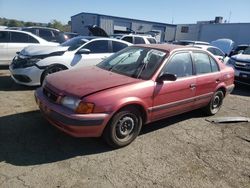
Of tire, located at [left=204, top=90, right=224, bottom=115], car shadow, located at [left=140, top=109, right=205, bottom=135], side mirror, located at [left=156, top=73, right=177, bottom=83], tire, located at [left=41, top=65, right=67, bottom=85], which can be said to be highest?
side mirror, located at [left=156, top=73, right=177, bottom=83]

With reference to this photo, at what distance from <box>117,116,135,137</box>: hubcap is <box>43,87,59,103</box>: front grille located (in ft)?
3.32

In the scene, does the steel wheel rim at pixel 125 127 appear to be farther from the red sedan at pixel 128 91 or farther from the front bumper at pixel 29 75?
the front bumper at pixel 29 75

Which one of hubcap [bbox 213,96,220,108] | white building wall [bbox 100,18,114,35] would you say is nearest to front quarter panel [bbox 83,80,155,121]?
hubcap [bbox 213,96,220,108]

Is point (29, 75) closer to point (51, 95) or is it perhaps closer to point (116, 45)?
point (116, 45)

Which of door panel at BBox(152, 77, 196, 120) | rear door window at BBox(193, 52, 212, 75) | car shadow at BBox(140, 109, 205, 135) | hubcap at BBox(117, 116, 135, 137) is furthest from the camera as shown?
rear door window at BBox(193, 52, 212, 75)

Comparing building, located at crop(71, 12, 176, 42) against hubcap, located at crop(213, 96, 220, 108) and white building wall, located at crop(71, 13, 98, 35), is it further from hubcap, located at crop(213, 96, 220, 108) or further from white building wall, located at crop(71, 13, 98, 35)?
hubcap, located at crop(213, 96, 220, 108)

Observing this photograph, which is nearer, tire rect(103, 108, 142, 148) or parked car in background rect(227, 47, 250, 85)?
tire rect(103, 108, 142, 148)

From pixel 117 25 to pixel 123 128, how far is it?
3460cm

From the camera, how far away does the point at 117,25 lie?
3734 cm

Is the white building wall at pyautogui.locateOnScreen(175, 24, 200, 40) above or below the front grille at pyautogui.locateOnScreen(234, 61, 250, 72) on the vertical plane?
above

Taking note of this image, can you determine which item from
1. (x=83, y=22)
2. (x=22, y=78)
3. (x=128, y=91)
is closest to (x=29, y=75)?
(x=22, y=78)

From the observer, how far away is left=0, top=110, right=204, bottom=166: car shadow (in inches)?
148

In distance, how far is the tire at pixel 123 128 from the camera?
402cm

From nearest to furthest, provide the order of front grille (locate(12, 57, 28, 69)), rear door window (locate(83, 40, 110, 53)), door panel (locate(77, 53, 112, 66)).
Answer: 1. front grille (locate(12, 57, 28, 69))
2. door panel (locate(77, 53, 112, 66))
3. rear door window (locate(83, 40, 110, 53))
